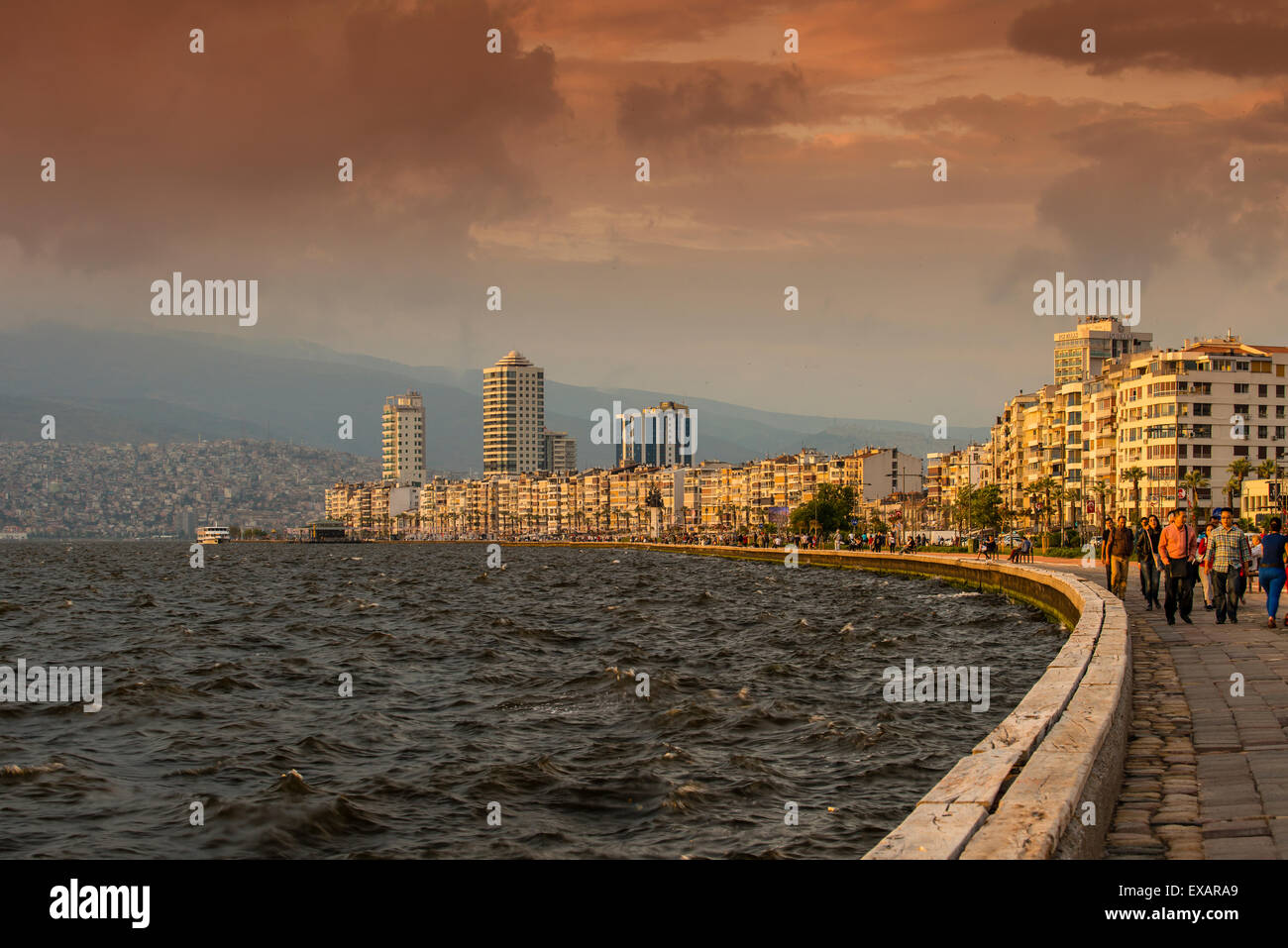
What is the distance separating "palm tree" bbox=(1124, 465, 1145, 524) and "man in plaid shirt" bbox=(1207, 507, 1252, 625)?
103 m

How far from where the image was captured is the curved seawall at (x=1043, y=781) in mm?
7773

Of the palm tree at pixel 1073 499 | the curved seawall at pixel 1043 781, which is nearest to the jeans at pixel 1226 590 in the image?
the curved seawall at pixel 1043 781

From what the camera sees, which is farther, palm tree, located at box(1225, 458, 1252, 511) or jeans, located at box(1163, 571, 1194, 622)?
palm tree, located at box(1225, 458, 1252, 511)

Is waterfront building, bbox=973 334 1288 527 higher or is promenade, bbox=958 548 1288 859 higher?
waterfront building, bbox=973 334 1288 527

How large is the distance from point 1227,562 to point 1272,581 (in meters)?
1.43

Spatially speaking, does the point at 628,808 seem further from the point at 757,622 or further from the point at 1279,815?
the point at 757,622

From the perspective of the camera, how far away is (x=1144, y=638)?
22828 mm

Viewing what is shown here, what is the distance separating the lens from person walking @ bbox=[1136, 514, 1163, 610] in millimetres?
29109

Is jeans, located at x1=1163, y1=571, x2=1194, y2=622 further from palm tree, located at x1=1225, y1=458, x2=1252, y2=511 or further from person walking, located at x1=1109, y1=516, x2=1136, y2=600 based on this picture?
palm tree, located at x1=1225, y1=458, x2=1252, y2=511

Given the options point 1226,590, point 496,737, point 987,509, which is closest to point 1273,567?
point 1226,590

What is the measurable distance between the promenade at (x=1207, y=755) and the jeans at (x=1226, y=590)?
3425 mm

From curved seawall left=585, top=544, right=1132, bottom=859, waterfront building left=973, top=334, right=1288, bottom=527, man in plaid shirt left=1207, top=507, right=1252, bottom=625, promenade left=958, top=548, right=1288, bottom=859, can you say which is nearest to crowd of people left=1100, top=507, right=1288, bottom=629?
man in plaid shirt left=1207, top=507, right=1252, bottom=625

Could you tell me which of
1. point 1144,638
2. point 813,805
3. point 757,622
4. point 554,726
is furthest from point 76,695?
point 757,622
